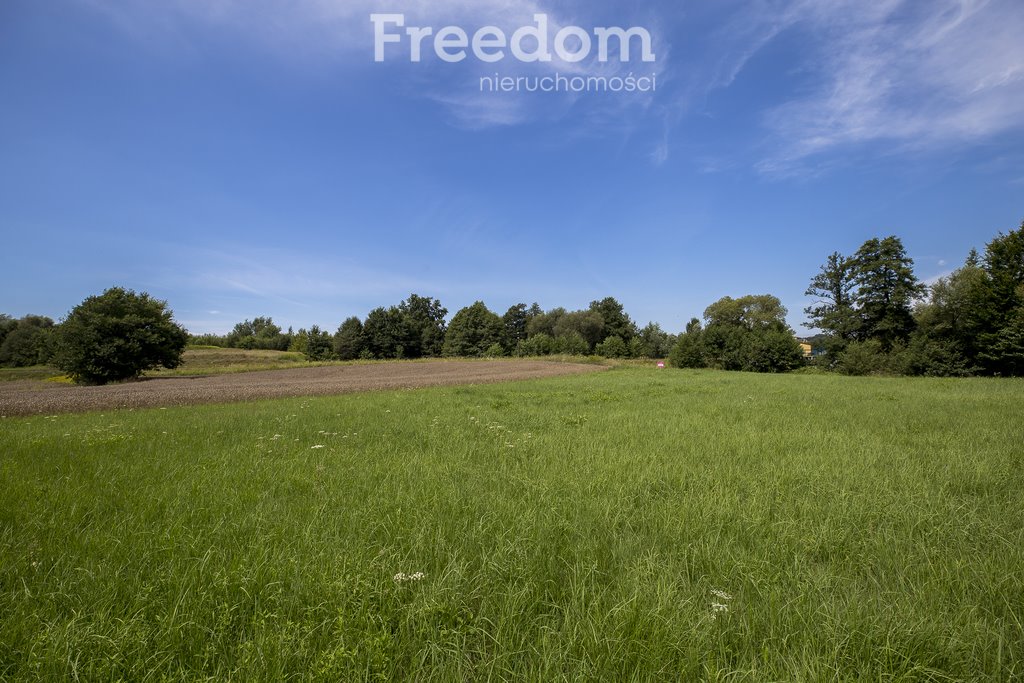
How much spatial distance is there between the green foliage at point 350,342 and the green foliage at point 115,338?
3915cm

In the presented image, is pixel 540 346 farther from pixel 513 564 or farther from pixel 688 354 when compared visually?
pixel 513 564

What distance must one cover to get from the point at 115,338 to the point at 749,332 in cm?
6798

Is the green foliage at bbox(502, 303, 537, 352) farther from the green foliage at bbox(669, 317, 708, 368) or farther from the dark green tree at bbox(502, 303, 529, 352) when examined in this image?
the green foliage at bbox(669, 317, 708, 368)

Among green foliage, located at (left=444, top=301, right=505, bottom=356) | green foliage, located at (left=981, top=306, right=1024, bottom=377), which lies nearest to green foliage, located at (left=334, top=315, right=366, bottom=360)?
green foliage, located at (left=444, top=301, right=505, bottom=356)

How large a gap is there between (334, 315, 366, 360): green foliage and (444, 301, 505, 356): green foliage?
16.2 meters

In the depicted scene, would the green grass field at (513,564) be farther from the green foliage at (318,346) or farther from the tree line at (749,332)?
the green foliage at (318,346)

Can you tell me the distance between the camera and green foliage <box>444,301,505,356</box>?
256 feet

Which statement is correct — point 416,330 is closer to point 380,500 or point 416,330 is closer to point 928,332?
point 928,332

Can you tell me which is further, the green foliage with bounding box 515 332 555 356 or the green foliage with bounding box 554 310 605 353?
the green foliage with bounding box 554 310 605 353

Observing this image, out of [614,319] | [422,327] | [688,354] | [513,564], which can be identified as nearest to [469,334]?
[422,327]

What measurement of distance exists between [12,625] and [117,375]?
4382 cm

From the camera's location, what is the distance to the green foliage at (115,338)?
32.1 meters

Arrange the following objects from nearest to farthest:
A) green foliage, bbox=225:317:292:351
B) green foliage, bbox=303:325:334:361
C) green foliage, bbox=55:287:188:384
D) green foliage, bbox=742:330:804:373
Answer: green foliage, bbox=55:287:188:384
green foliage, bbox=742:330:804:373
green foliage, bbox=303:325:334:361
green foliage, bbox=225:317:292:351

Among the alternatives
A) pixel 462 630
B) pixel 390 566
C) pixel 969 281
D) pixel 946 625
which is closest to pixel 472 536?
pixel 390 566
